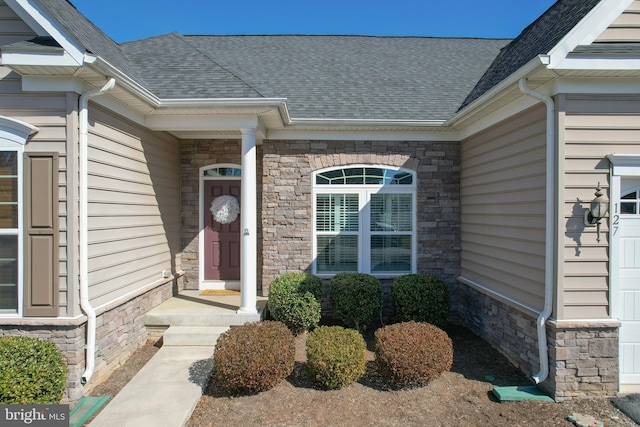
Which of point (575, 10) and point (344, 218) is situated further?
point (344, 218)

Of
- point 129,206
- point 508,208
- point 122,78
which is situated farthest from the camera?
point 129,206

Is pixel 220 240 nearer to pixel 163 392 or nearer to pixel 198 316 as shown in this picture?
pixel 198 316

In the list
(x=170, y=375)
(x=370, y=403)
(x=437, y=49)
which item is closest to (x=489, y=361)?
(x=370, y=403)

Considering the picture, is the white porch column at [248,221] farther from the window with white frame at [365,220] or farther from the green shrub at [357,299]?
the window with white frame at [365,220]

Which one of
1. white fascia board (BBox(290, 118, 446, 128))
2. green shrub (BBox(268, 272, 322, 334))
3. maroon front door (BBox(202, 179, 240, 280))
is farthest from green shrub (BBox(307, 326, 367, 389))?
white fascia board (BBox(290, 118, 446, 128))

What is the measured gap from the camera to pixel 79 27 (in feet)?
15.7

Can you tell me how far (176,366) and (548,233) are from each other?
4.77m

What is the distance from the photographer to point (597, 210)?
13.3 feet

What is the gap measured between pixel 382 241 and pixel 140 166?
4.29 meters

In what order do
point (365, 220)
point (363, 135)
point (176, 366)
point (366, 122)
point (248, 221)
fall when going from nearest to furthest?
point (176, 366) → point (248, 221) → point (366, 122) → point (363, 135) → point (365, 220)

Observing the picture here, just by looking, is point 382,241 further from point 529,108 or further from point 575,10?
point 575,10

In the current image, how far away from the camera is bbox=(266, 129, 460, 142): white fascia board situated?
679 cm

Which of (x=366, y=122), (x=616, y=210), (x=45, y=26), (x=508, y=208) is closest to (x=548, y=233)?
(x=616, y=210)

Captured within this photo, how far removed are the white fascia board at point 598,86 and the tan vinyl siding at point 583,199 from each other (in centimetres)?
8
